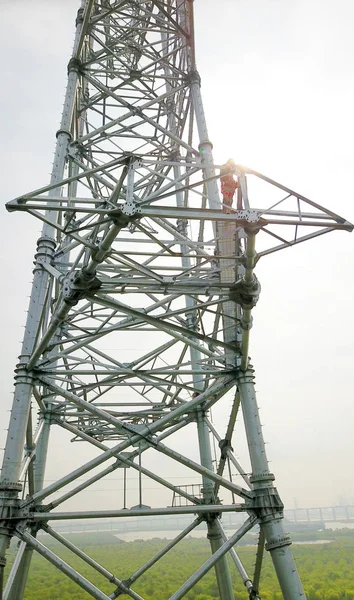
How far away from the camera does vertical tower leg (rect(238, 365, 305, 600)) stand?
6.19m

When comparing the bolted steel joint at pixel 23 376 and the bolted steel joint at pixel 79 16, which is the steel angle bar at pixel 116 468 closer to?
the bolted steel joint at pixel 23 376

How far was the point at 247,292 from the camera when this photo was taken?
24.2 feet

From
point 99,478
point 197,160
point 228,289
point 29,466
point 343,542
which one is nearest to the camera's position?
point 99,478

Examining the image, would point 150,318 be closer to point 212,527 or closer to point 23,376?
point 23,376

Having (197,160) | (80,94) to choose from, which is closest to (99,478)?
(197,160)

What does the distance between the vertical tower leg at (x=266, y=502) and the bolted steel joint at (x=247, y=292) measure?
1.36m

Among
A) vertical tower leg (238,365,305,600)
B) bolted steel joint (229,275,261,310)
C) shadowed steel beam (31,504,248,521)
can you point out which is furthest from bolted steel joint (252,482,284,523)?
bolted steel joint (229,275,261,310)

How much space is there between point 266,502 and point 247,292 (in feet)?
11.5

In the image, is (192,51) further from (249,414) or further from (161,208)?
(249,414)

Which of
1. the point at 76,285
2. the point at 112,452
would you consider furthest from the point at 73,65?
the point at 112,452

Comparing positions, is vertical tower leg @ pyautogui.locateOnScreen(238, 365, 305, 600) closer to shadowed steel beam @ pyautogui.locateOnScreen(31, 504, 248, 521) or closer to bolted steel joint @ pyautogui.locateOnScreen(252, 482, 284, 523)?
bolted steel joint @ pyautogui.locateOnScreen(252, 482, 284, 523)

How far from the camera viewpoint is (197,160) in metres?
10.5

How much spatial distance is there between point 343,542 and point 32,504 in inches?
3609

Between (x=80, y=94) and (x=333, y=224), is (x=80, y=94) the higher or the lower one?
the higher one
